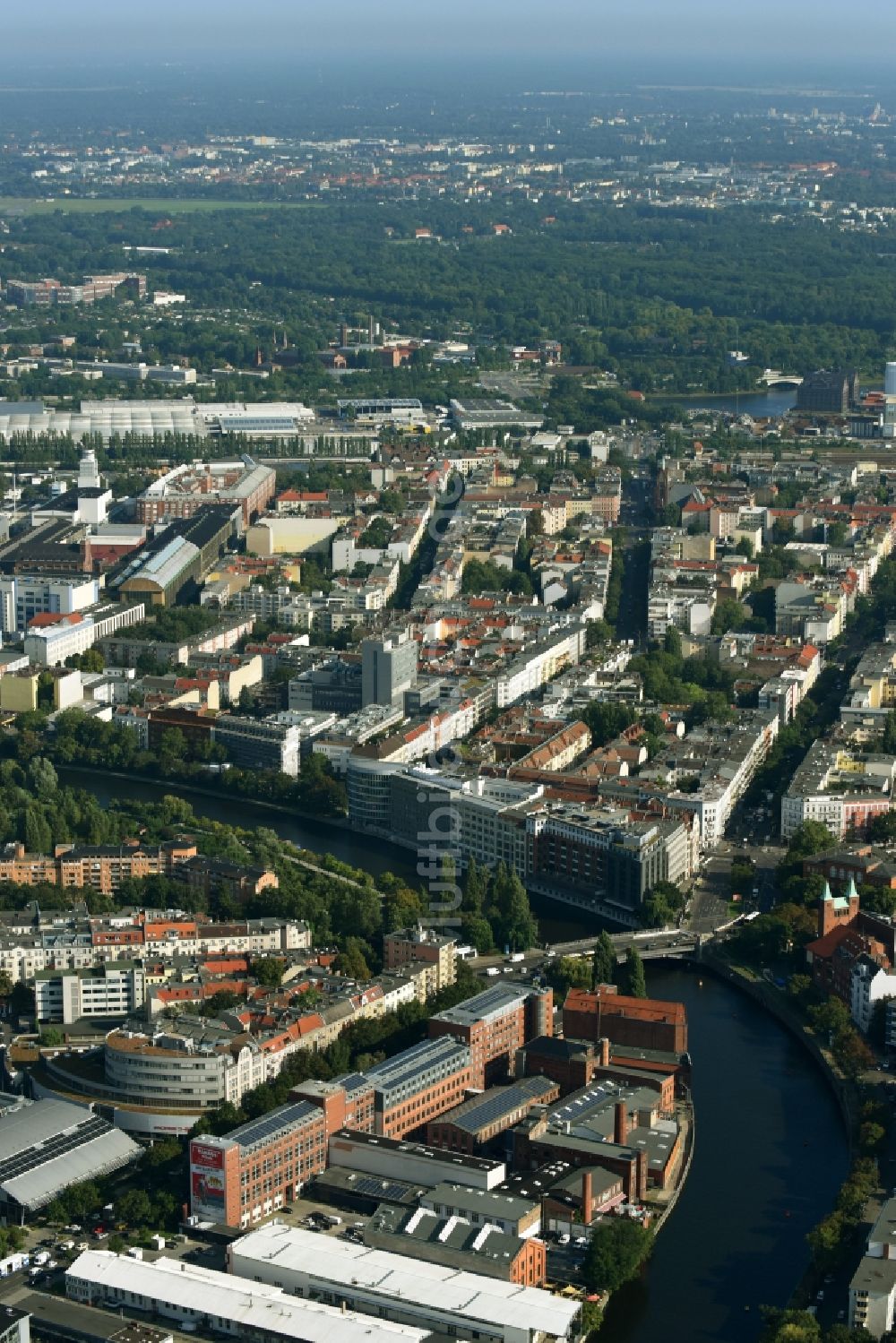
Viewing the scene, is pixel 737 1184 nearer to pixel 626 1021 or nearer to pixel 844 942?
pixel 626 1021

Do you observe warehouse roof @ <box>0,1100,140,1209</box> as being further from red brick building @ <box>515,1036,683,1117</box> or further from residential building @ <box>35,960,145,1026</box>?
red brick building @ <box>515,1036,683,1117</box>

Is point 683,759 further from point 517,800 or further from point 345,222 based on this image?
point 345,222

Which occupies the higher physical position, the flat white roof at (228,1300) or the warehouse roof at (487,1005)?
the warehouse roof at (487,1005)

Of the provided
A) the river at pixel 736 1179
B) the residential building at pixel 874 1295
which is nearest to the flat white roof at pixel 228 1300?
the river at pixel 736 1179

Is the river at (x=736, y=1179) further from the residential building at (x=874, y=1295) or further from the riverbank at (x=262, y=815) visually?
the riverbank at (x=262, y=815)

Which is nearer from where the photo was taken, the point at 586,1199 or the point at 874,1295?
the point at 874,1295

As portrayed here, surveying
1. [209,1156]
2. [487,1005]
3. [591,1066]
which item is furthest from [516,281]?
[209,1156]
